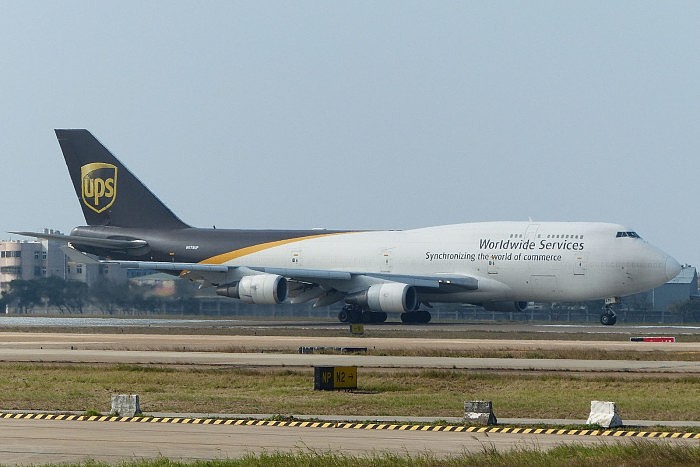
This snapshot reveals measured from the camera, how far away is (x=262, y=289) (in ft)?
228

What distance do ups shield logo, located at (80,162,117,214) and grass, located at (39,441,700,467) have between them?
61.7m

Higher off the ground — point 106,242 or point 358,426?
point 106,242

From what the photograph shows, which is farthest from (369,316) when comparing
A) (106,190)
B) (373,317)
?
(106,190)

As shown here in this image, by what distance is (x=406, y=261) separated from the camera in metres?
72.6

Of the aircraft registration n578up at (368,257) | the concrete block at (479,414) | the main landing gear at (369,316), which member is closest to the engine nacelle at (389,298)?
the aircraft registration n578up at (368,257)

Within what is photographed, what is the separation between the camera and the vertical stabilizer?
79.9m

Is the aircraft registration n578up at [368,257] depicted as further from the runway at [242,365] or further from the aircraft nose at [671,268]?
the runway at [242,365]

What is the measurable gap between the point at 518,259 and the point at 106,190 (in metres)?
27.1

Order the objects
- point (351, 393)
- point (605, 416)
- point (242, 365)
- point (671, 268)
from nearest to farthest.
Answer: point (605, 416)
point (351, 393)
point (242, 365)
point (671, 268)

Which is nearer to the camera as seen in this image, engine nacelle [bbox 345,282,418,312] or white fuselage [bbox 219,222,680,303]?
white fuselage [bbox 219,222,680,303]

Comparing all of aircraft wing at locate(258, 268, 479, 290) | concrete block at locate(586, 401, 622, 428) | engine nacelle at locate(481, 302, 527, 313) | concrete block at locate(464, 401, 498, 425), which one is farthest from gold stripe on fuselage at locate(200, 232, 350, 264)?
concrete block at locate(586, 401, 622, 428)

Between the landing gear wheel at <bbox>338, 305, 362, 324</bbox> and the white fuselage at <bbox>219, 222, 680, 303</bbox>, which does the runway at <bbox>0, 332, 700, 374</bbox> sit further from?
the white fuselage at <bbox>219, 222, 680, 303</bbox>

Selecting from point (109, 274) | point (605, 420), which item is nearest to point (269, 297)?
point (109, 274)

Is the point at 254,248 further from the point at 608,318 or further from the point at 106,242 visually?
the point at 608,318
